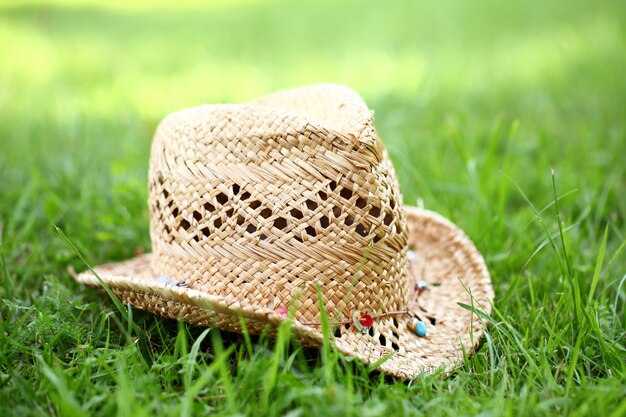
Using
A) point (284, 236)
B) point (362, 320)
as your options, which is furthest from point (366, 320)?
point (284, 236)

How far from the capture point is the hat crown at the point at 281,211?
1.69m

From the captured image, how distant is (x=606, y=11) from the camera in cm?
637

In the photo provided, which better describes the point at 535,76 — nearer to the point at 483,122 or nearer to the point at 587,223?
the point at 483,122

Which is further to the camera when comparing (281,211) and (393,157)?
(393,157)

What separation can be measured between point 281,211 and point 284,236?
7cm

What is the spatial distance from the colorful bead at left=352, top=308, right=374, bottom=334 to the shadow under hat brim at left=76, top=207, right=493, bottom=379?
1cm

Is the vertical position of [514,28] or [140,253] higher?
[514,28]

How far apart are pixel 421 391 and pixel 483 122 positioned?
2.62m

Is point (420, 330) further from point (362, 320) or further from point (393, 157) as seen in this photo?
point (393, 157)

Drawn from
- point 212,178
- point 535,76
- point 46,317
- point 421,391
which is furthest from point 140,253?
point 535,76

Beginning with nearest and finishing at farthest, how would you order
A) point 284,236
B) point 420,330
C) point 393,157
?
1. point 284,236
2. point 420,330
3. point 393,157

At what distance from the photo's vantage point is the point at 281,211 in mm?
1686

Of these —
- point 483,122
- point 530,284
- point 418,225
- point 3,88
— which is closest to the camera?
point 530,284

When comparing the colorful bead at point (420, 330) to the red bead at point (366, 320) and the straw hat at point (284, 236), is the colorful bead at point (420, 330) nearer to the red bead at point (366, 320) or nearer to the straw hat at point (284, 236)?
the straw hat at point (284, 236)
